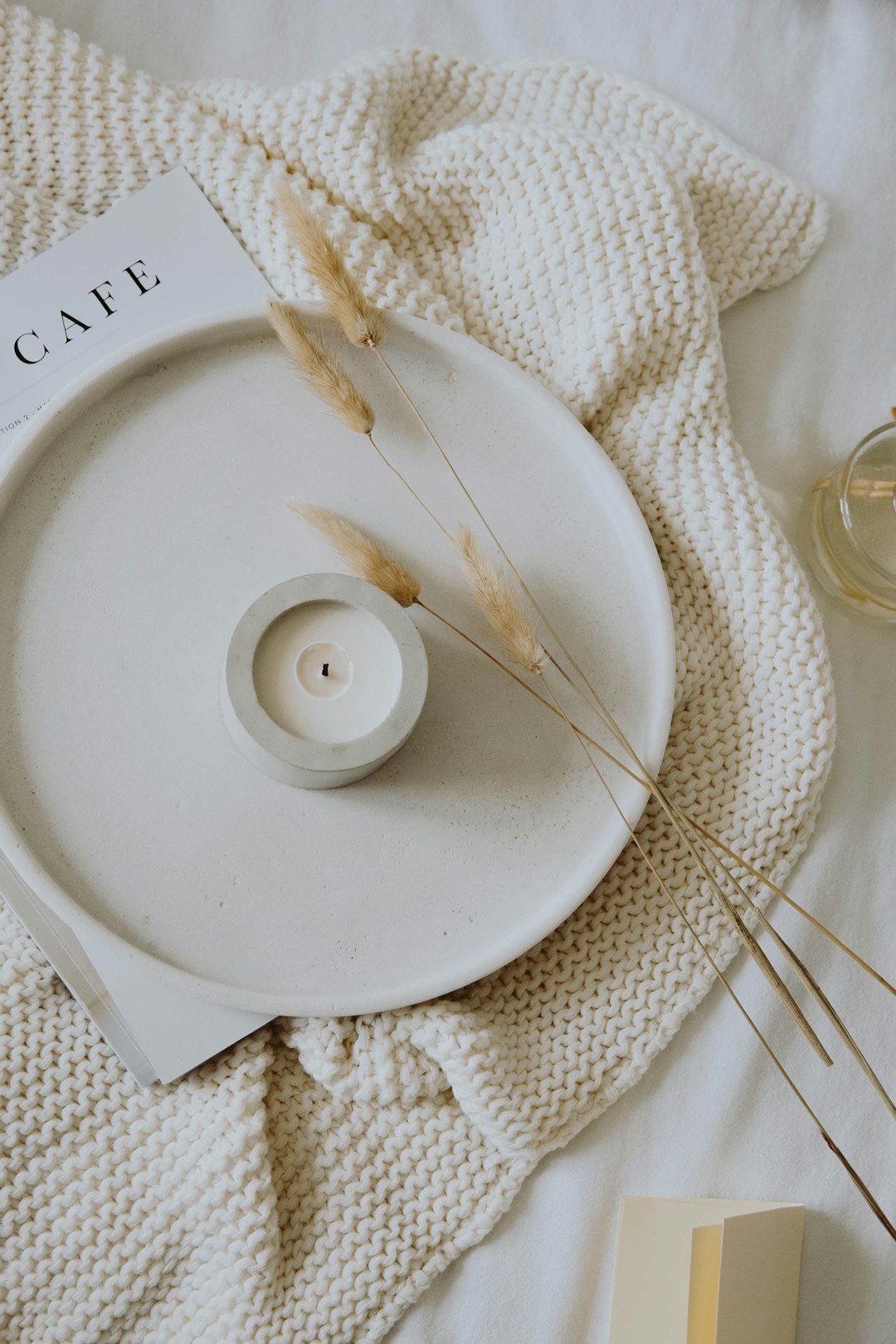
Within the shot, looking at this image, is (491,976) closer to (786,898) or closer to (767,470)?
(786,898)

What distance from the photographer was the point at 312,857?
63 cm

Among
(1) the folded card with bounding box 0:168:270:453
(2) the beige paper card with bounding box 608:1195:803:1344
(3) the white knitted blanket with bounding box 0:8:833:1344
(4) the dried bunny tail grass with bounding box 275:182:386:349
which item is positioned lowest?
(2) the beige paper card with bounding box 608:1195:803:1344

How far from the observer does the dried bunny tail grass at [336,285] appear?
0.62 metres

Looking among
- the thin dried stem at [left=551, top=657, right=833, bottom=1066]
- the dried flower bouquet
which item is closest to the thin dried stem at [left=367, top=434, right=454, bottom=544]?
the dried flower bouquet

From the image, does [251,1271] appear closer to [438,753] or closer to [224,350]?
[438,753]

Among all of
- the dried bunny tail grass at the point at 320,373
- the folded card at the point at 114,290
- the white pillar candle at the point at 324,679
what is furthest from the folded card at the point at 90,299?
the white pillar candle at the point at 324,679

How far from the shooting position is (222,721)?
63 cm

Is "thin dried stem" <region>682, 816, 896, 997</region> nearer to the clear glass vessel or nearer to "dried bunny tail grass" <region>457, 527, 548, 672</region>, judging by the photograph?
"dried bunny tail grass" <region>457, 527, 548, 672</region>

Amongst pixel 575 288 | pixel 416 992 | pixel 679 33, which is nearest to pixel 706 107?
pixel 679 33

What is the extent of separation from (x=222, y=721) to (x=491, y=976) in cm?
26

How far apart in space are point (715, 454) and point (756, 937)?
0.34 meters

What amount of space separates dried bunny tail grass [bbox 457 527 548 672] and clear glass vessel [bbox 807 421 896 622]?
0.90 feet

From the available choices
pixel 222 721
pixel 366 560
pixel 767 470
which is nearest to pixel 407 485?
pixel 366 560

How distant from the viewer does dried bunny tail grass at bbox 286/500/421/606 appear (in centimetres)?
60
